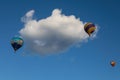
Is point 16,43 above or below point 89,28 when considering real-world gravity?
below

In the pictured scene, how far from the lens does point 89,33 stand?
119250 millimetres

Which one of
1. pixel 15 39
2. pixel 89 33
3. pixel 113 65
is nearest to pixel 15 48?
pixel 15 39

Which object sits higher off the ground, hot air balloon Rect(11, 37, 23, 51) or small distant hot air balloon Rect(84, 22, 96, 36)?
small distant hot air balloon Rect(84, 22, 96, 36)

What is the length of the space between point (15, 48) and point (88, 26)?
2470cm

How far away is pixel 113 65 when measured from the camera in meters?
146

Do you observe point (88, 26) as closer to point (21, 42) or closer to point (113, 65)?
point (21, 42)

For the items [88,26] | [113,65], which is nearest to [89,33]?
[88,26]

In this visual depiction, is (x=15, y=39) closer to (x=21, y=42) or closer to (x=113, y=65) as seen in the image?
(x=21, y=42)

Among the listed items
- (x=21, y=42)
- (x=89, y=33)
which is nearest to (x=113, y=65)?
(x=89, y=33)

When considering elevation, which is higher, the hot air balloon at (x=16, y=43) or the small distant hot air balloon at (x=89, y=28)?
the small distant hot air balloon at (x=89, y=28)

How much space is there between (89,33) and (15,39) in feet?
79.0

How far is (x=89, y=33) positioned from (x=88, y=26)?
2390 millimetres

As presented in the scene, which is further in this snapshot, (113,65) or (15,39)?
(113,65)

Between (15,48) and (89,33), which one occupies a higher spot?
(89,33)
